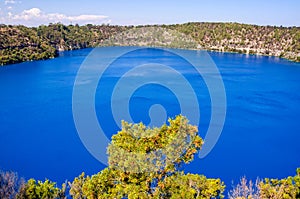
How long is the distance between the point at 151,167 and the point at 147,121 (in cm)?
2312

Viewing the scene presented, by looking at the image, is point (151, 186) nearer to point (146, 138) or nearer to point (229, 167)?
point (146, 138)

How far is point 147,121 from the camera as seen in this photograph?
34156 millimetres

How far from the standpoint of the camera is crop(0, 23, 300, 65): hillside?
92.7 metres

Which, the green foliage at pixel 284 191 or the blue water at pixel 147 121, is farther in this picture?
the blue water at pixel 147 121

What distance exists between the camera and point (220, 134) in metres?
32.0

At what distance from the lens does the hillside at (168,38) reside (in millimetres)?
92688

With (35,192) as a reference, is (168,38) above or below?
above

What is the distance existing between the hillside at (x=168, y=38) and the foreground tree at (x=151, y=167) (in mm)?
76889

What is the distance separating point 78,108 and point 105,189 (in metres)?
28.2

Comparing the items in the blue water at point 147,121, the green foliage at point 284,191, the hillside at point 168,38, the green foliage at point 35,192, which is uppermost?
the hillside at point 168,38

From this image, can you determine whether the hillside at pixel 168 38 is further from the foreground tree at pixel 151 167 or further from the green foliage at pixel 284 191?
the green foliage at pixel 284 191

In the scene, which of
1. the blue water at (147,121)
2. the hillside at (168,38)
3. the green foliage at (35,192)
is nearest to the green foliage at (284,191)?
the green foliage at (35,192)

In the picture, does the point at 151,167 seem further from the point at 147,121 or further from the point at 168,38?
the point at 168,38

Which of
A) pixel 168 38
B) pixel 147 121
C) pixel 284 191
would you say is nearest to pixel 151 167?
pixel 284 191
